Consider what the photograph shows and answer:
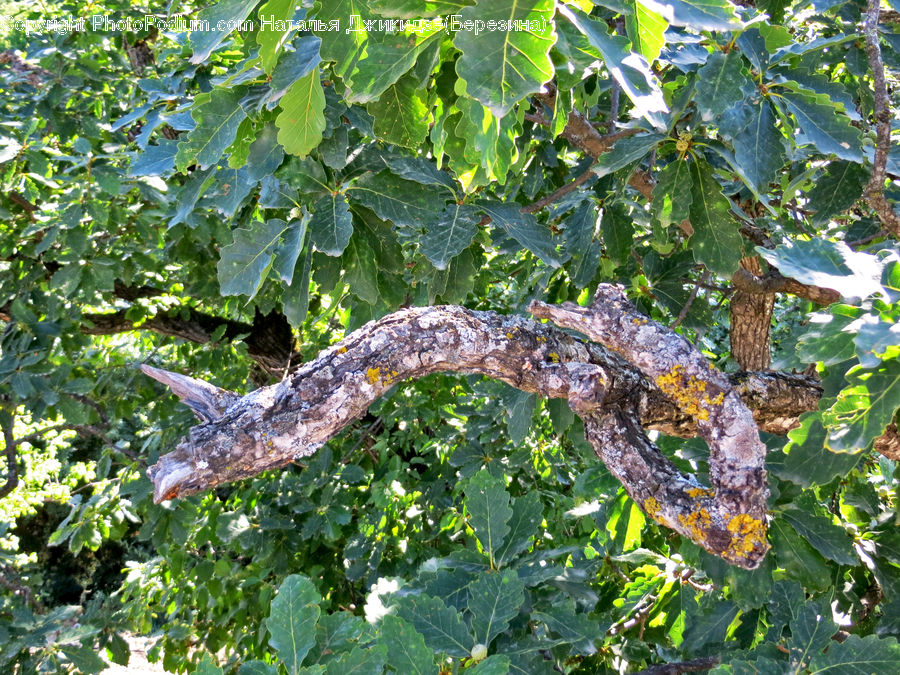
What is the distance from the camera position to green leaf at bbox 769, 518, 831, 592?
1.46 m

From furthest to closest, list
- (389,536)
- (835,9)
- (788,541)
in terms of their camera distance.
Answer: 1. (389,536)
2. (835,9)
3. (788,541)

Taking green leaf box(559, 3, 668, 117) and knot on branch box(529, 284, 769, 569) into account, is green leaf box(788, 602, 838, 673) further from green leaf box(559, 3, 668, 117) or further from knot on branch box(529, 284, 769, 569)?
green leaf box(559, 3, 668, 117)

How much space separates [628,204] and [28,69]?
3.45 m

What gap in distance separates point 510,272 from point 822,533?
1.75 metres

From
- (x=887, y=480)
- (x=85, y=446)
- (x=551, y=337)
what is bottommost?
(x=85, y=446)

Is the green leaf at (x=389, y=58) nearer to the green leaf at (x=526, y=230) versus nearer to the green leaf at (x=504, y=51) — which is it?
the green leaf at (x=504, y=51)

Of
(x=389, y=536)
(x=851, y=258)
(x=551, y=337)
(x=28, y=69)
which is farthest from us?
(x=28, y=69)

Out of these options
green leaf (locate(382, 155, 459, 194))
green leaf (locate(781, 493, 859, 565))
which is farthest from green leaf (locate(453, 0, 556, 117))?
green leaf (locate(781, 493, 859, 565))

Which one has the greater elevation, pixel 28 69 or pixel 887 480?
pixel 28 69

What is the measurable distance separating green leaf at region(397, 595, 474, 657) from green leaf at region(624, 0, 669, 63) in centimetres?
86

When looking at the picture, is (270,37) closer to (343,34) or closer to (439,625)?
(343,34)

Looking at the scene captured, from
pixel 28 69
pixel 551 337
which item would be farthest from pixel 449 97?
pixel 28 69

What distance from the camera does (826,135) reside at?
55.1 inches

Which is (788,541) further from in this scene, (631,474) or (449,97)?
(449,97)
